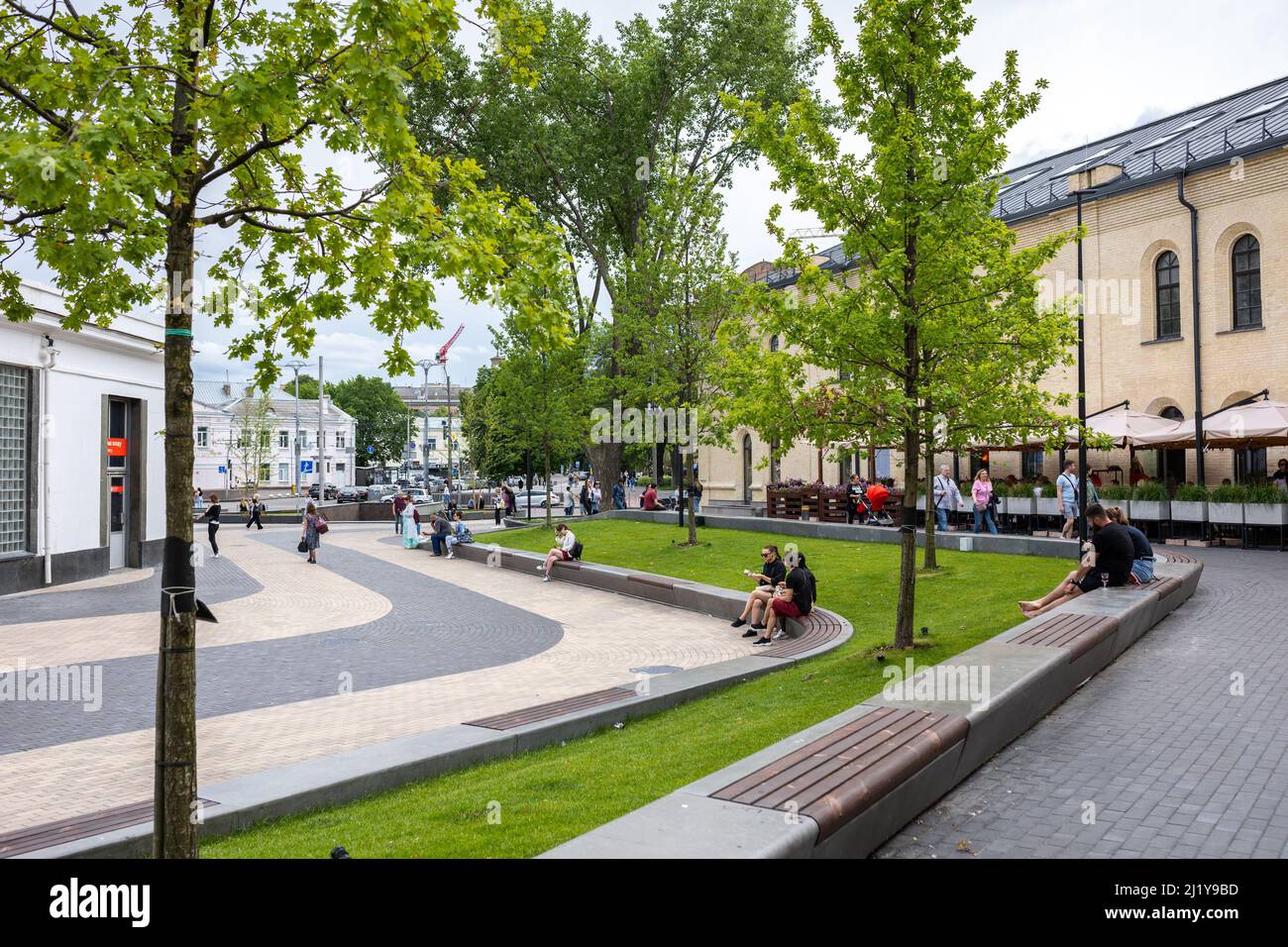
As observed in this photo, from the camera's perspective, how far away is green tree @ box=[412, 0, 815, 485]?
103 ft

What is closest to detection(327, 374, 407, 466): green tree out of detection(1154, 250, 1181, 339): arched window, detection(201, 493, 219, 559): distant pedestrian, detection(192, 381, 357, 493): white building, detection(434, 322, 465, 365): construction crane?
detection(192, 381, 357, 493): white building

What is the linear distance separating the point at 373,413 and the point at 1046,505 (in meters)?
97.9

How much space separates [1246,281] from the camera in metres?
26.5

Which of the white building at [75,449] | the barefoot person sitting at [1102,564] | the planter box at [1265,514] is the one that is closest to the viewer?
the barefoot person sitting at [1102,564]

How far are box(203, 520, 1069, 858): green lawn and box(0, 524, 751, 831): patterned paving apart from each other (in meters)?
1.71

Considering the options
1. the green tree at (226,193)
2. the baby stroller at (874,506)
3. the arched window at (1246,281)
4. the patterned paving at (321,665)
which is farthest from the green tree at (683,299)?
the green tree at (226,193)

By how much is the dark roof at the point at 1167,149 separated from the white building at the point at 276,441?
6418cm

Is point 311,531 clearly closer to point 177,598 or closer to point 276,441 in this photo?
point 177,598

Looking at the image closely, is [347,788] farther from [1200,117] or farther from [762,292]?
[1200,117]

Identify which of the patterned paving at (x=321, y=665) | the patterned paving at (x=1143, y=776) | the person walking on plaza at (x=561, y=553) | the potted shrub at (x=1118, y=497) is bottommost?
the patterned paving at (x=321, y=665)

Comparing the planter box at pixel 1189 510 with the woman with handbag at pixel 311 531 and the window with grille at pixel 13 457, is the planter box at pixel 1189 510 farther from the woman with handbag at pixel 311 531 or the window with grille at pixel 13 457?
the window with grille at pixel 13 457

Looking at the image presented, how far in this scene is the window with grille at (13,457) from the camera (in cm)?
2002

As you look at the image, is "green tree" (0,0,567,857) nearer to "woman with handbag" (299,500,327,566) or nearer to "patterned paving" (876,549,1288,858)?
"patterned paving" (876,549,1288,858)

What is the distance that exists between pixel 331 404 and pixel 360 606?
3697 inches
